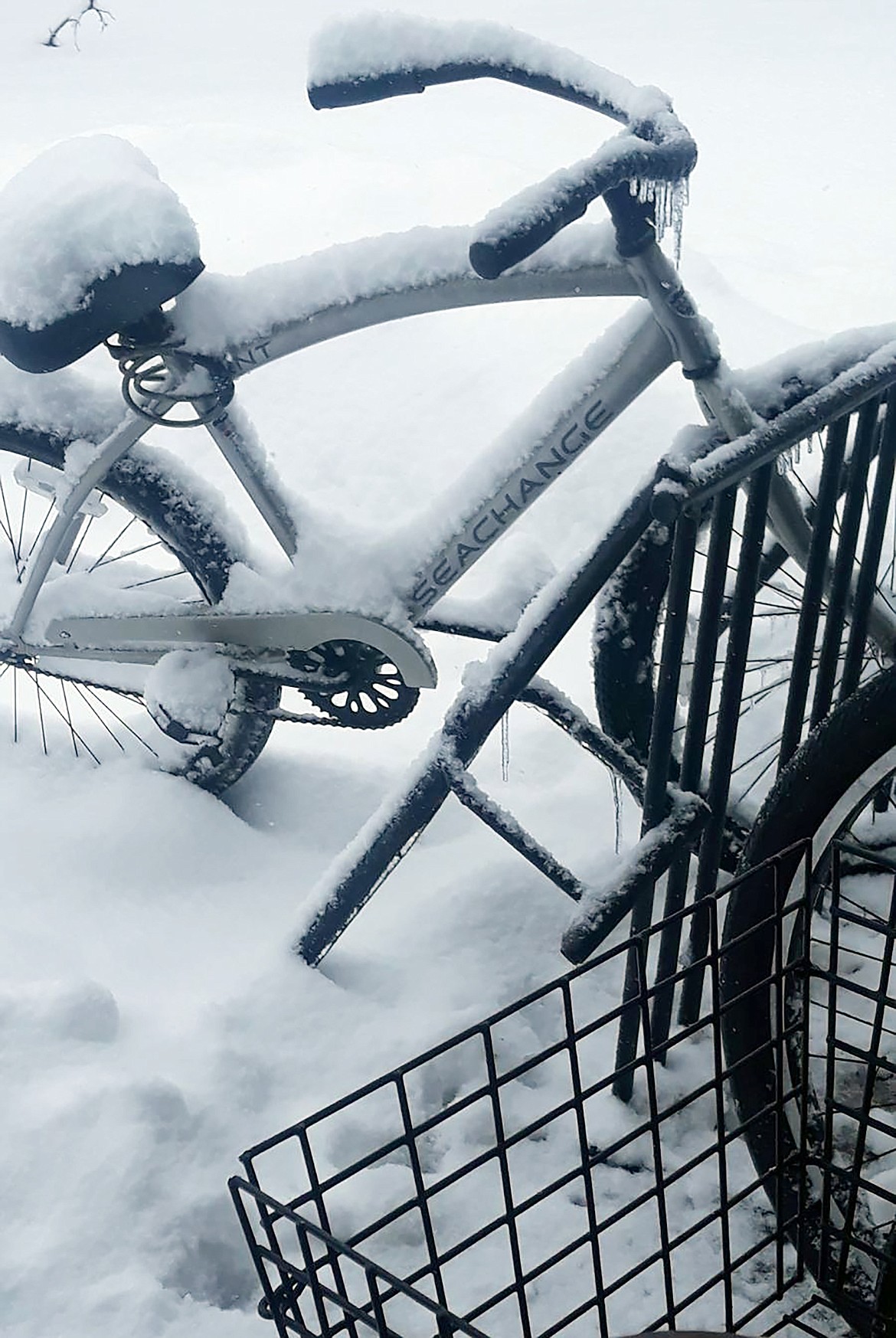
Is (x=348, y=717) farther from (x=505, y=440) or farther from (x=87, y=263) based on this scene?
(x=87, y=263)

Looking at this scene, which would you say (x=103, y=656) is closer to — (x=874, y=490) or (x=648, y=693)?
(x=648, y=693)

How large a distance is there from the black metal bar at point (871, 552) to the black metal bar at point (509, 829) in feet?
1.66

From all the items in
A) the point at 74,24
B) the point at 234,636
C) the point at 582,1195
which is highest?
the point at 74,24

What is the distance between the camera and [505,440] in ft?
6.82

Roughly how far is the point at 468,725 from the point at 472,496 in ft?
1.31

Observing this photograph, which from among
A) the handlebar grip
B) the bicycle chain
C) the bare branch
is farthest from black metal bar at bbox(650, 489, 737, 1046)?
the bare branch

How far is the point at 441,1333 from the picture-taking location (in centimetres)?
86

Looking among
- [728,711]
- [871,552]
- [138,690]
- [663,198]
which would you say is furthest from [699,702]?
[138,690]

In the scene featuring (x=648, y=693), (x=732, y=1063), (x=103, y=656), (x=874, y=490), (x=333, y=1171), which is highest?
(x=103, y=656)

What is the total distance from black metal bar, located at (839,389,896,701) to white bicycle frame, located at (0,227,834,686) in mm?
212

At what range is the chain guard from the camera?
2.23 m

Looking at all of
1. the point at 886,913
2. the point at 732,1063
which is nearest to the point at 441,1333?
the point at 732,1063

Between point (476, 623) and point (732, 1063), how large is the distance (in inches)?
37.6

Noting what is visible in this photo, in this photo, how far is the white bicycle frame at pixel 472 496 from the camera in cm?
186
